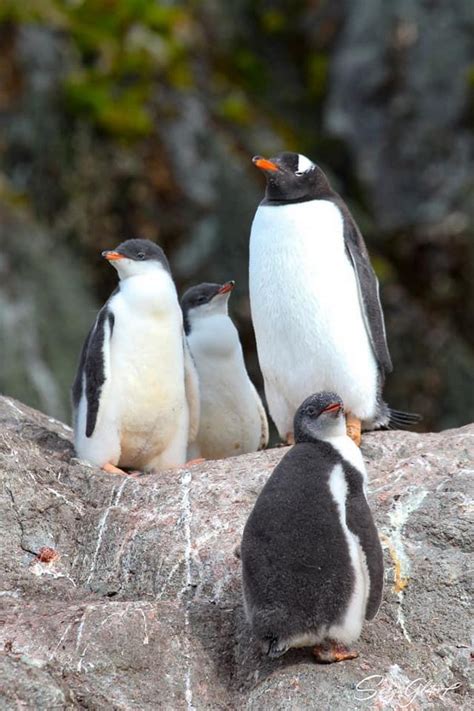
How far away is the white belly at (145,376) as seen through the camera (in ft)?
22.1

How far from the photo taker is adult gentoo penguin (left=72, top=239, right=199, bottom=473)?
22.0 ft

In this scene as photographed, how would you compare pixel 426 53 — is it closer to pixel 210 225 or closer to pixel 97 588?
pixel 210 225

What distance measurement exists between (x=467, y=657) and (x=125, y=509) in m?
1.71

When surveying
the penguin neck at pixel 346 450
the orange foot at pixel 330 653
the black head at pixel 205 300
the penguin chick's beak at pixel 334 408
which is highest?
the penguin chick's beak at pixel 334 408

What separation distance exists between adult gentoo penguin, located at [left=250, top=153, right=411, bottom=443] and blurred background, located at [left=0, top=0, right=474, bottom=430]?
16.7ft

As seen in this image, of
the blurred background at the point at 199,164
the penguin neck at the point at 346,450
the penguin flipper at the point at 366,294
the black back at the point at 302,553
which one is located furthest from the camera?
the blurred background at the point at 199,164

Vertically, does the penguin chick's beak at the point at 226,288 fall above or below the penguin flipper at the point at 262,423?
above

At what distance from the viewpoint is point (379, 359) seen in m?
6.93

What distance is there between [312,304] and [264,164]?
77 cm

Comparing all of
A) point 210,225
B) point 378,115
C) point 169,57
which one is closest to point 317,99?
point 378,115

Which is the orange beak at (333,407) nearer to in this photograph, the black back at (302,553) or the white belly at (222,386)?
the black back at (302,553)

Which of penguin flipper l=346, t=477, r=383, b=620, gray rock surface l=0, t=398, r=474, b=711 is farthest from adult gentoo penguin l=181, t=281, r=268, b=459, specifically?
penguin flipper l=346, t=477, r=383, b=620

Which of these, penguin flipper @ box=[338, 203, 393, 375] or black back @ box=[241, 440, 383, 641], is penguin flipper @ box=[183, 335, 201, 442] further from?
black back @ box=[241, 440, 383, 641]

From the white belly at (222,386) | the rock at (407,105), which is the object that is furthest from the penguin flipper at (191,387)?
the rock at (407,105)
